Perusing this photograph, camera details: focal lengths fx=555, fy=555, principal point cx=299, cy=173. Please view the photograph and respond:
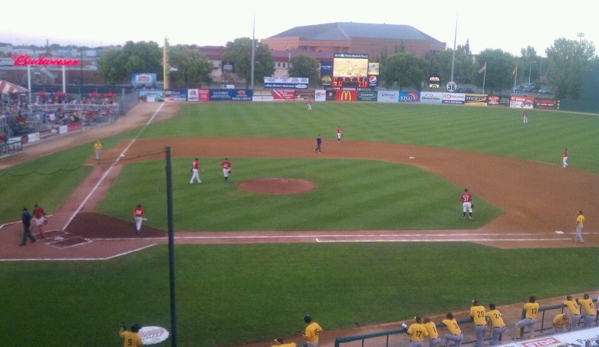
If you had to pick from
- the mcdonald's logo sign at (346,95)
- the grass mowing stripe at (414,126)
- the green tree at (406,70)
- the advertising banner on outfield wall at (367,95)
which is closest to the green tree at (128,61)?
the grass mowing stripe at (414,126)

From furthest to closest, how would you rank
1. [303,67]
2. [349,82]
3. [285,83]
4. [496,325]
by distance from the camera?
[303,67], [285,83], [349,82], [496,325]

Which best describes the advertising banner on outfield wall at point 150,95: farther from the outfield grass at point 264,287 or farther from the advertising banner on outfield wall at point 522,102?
the outfield grass at point 264,287

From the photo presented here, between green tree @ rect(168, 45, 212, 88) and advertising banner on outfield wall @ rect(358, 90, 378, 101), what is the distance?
26.6 m

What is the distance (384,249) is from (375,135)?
33.0 meters

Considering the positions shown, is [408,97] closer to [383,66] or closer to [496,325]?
[383,66]

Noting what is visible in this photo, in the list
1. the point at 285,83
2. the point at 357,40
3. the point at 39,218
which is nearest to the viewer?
the point at 39,218

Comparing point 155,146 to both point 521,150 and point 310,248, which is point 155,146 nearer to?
point 310,248

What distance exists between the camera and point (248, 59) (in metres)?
99.4

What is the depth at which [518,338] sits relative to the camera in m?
13.2

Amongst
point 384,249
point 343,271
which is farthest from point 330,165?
point 343,271

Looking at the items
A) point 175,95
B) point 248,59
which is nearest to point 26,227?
point 175,95

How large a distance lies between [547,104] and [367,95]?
28240 mm

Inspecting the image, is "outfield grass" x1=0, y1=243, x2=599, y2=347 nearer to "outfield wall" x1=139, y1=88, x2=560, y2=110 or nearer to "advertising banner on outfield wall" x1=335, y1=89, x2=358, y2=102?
"outfield wall" x1=139, y1=88, x2=560, y2=110

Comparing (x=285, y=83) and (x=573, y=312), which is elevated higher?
(x=285, y=83)
